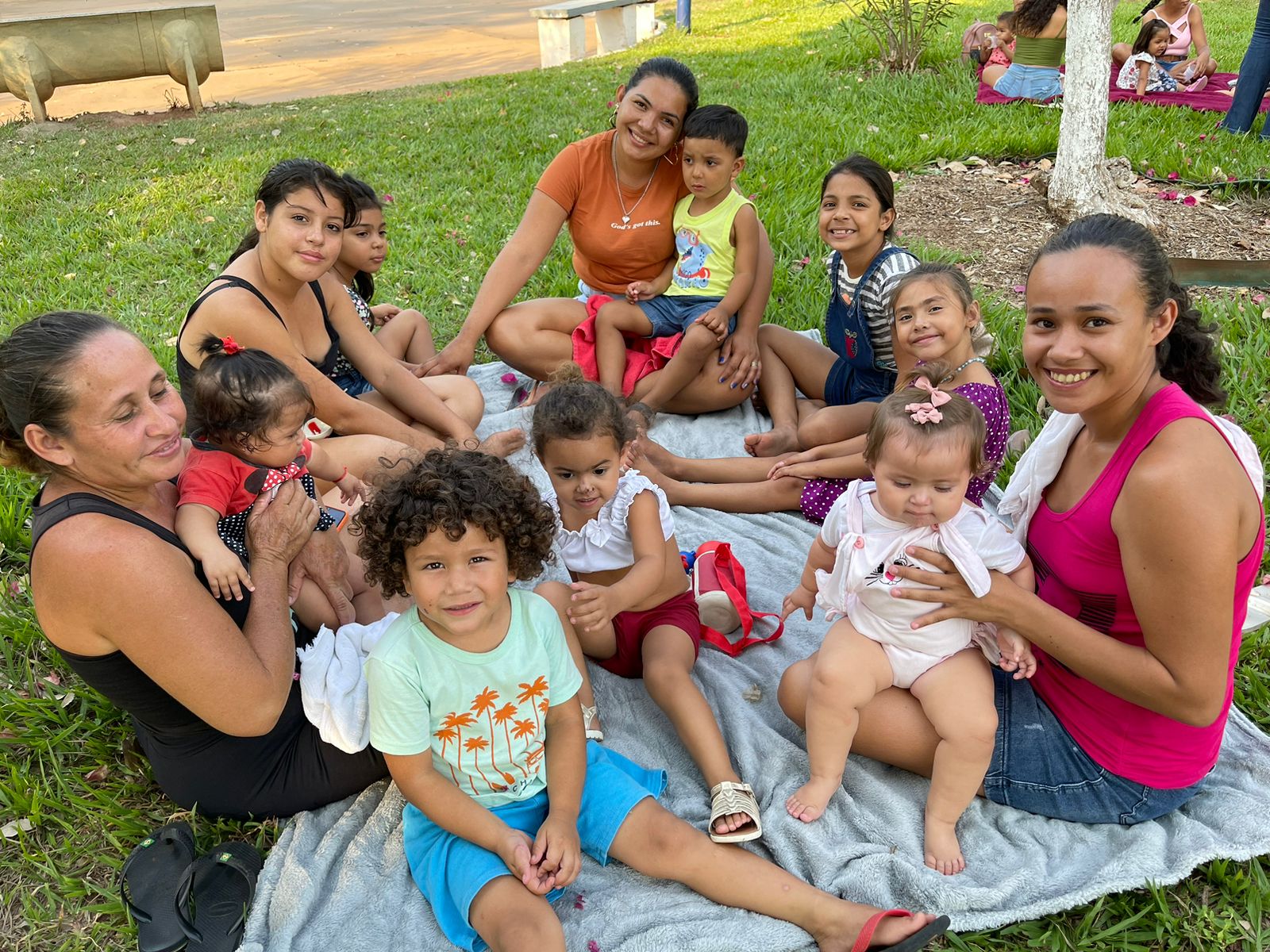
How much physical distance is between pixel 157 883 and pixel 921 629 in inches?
84.9

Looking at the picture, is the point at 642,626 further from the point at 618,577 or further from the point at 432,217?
the point at 432,217

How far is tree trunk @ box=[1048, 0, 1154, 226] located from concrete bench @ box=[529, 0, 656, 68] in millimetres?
10345

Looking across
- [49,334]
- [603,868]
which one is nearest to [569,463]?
[603,868]

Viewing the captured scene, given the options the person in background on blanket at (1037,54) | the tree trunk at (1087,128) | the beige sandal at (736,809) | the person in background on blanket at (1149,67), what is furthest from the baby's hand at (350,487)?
the person in background on blanket at (1149,67)

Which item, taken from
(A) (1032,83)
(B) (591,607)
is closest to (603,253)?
(B) (591,607)

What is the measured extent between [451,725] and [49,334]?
136cm

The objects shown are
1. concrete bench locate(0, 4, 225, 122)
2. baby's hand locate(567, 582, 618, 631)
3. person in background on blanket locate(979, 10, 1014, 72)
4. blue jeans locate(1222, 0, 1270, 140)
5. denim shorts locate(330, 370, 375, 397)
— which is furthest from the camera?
concrete bench locate(0, 4, 225, 122)

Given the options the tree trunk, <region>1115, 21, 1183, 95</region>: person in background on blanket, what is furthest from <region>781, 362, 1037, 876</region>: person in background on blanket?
<region>1115, 21, 1183, 95</region>: person in background on blanket

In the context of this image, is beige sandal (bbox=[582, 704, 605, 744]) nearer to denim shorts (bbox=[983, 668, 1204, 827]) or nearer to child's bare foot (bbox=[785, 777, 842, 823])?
child's bare foot (bbox=[785, 777, 842, 823])

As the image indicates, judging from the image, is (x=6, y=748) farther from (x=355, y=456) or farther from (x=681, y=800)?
(x=681, y=800)

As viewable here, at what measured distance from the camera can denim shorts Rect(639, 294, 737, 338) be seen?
498 centimetres

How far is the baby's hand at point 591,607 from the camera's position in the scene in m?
2.85

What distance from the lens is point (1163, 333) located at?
2.38 meters

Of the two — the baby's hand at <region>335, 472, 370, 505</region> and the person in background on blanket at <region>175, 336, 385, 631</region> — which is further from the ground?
the person in background on blanket at <region>175, 336, 385, 631</region>
